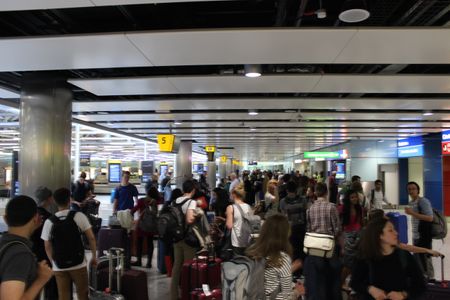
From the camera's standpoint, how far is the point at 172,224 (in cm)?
560

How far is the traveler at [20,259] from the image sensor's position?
7.13ft

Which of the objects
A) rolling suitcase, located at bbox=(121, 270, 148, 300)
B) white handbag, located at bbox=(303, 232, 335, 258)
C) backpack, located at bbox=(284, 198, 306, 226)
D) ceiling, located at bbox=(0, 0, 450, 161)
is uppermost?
ceiling, located at bbox=(0, 0, 450, 161)

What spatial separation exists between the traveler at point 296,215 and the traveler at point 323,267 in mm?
964

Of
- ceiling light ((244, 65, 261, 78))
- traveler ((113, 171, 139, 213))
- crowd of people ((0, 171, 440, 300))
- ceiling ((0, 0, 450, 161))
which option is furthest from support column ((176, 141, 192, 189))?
ceiling light ((244, 65, 261, 78))

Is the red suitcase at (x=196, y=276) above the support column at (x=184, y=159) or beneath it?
beneath

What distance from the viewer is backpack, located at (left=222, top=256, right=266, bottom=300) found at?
121 inches

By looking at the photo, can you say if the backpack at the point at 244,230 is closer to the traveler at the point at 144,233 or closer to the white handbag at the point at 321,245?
the white handbag at the point at 321,245

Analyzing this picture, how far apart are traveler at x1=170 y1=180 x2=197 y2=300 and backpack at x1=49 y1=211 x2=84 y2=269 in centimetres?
170

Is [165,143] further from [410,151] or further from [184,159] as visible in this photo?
[410,151]

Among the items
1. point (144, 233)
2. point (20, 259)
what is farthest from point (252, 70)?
point (20, 259)

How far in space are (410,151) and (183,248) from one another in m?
17.3

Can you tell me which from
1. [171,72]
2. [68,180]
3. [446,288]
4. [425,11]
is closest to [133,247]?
[68,180]

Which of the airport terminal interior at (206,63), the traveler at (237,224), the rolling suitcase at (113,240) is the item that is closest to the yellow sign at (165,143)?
the airport terminal interior at (206,63)

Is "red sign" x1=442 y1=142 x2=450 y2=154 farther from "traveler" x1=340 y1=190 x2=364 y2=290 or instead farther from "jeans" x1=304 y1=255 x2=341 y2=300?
"jeans" x1=304 y1=255 x2=341 y2=300
